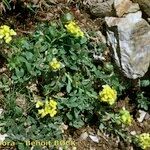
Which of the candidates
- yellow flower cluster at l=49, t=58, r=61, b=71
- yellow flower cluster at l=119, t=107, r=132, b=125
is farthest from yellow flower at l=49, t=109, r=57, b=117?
yellow flower cluster at l=119, t=107, r=132, b=125

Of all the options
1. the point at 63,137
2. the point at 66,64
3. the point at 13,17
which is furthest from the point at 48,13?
the point at 63,137

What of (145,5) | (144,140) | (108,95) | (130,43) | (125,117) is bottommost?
(144,140)

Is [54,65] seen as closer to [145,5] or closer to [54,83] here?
[54,83]

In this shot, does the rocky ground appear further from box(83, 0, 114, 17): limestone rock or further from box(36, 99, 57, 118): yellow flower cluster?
box(36, 99, 57, 118): yellow flower cluster

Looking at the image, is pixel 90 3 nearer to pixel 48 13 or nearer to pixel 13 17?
pixel 48 13

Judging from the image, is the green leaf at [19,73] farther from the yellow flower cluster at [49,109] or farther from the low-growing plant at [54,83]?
the yellow flower cluster at [49,109]

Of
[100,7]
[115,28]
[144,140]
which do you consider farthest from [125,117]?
[100,7]

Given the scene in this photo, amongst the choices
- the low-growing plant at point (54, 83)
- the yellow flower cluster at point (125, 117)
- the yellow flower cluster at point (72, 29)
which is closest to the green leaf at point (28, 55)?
the low-growing plant at point (54, 83)
